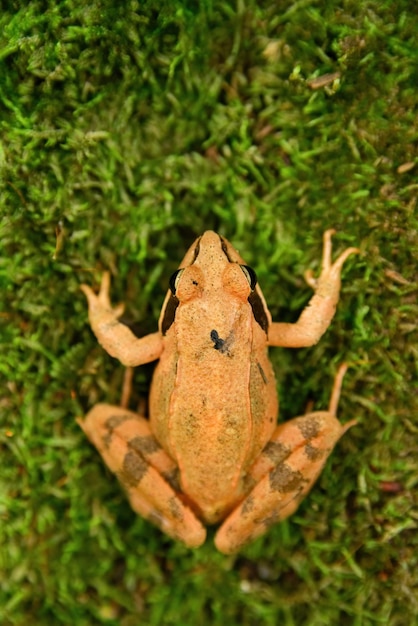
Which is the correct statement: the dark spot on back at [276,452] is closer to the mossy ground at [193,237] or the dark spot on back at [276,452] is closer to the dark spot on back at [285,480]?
the dark spot on back at [285,480]

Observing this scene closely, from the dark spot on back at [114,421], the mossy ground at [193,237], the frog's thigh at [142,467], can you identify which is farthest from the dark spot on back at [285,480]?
the dark spot on back at [114,421]

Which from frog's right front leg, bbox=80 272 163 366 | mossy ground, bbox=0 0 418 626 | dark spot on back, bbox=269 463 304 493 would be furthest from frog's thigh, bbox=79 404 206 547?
dark spot on back, bbox=269 463 304 493

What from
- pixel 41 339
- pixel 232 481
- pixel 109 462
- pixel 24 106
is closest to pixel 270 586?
pixel 232 481

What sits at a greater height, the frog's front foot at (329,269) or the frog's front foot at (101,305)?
the frog's front foot at (101,305)

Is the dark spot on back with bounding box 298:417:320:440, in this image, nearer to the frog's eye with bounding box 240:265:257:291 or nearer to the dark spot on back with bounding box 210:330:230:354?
the dark spot on back with bounding box 210:330:230:354

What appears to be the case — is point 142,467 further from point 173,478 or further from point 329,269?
point 329,269

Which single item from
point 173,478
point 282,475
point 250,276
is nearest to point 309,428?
point 282,475

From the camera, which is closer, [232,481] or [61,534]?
[232,481]

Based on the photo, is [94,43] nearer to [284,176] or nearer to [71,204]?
[71,204]
